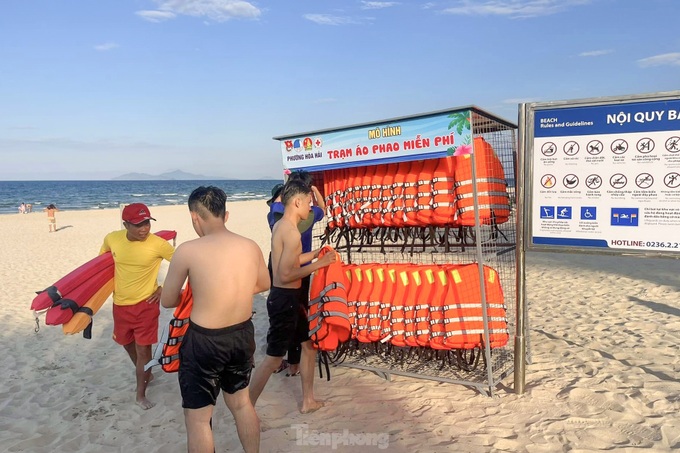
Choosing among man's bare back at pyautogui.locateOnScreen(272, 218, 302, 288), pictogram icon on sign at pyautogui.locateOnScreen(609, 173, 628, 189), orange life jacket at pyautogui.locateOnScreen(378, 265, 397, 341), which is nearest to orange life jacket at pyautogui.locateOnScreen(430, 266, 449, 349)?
orange life jacket at pyautogui.locateOnScreen(378, 265, 397, 341)

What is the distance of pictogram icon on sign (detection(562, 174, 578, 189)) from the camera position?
4242mm

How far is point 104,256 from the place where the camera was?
4879 mm

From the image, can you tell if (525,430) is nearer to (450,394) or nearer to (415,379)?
(450,394)

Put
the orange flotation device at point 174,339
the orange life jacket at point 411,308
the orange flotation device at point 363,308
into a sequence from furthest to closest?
the orange flotation device at point 363,308, the orange life jacket at point 411,308, the orange flotation device at point 174,339

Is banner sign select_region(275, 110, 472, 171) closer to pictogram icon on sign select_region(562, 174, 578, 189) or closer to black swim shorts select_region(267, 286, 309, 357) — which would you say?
pictogram icon on sign select_region(562, 174, 578, 189)

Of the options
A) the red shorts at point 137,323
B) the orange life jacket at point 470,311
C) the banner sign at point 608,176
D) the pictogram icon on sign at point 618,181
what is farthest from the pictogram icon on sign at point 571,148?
the red shorts at point 137,323

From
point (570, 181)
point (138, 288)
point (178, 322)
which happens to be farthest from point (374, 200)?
point (138, 288)

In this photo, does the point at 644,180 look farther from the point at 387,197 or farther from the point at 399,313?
the point at 399,313

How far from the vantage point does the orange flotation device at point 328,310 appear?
15.0 feet

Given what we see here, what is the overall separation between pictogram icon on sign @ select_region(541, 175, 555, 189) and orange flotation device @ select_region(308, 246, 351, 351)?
199 cm

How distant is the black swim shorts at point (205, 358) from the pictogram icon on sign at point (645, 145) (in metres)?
3.41

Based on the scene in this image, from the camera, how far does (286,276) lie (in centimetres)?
425

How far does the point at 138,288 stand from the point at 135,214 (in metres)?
0.76

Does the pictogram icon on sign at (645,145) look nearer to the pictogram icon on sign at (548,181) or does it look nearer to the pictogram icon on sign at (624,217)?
the pictogram icon on sign at (624,217)
